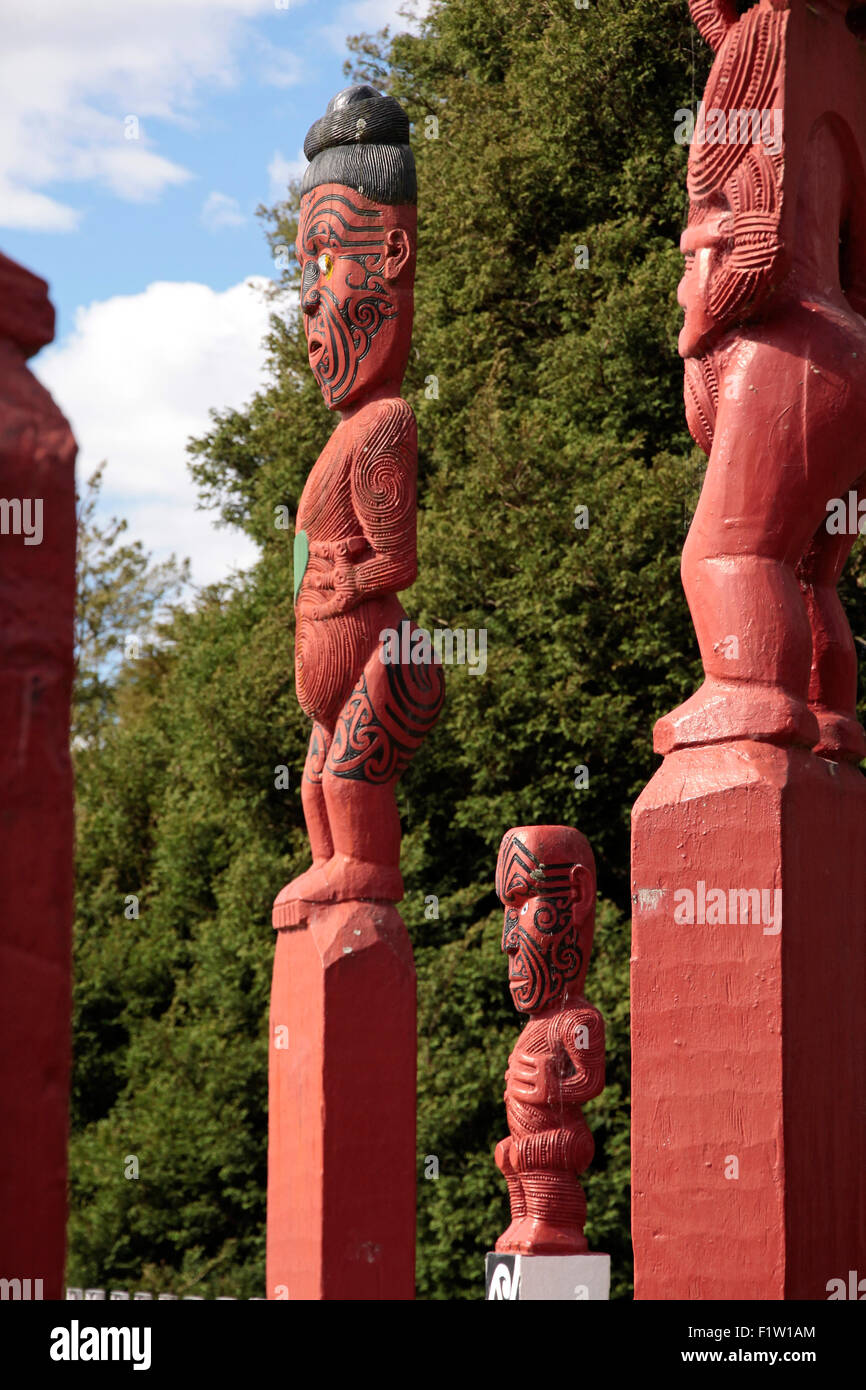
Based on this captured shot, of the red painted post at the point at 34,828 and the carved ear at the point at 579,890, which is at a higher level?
the carved ear at the point at 579,890

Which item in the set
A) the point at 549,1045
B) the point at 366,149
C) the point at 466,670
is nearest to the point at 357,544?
the point at 366,149

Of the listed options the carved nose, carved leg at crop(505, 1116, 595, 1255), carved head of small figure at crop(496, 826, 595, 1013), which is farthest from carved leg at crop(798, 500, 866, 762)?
carved leg at crop(505, 1116, 595, 1255)

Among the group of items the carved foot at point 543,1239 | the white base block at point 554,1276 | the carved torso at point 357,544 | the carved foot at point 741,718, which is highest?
the carved torso at point 357,544

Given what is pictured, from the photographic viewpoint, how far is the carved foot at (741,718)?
3.87 m

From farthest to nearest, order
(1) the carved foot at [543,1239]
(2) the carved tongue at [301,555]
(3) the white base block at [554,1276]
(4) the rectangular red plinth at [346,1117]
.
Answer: (1) the carved foot at [543,1239] < (3) the white base block at [554,1276] < (2) the carved tongue at [301,555] < (4) the rectangular red plinth at [346,1117]

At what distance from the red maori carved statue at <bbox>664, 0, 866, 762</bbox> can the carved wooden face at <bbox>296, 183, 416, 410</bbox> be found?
284 centimetres

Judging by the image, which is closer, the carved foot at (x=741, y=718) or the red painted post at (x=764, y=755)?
the red painted post at (x=764, y=755)

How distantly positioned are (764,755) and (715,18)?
1701 millimetres

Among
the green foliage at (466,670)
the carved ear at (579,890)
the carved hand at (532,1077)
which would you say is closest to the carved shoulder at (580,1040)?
the carved hand at (532,1077)

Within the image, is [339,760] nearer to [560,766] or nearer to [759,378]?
[759,378]

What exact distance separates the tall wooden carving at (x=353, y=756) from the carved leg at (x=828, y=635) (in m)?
2.50

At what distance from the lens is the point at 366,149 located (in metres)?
7.19

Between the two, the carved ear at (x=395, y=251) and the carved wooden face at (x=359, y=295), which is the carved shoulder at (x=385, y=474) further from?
the carved ear at (x=395, y=251)

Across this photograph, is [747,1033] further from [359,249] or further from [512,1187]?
[512,1187]
